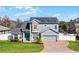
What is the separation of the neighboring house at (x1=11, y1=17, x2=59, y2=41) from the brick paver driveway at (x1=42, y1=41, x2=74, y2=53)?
0.08m

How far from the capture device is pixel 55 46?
17.2 ft

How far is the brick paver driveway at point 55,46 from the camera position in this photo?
5.22 metres

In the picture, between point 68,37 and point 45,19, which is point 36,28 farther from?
point 68,37

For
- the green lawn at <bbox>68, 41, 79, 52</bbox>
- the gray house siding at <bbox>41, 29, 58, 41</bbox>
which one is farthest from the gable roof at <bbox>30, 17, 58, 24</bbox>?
the green lawn at <bbox>68, 41, 79, 52</bbox>

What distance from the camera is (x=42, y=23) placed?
5.20 meters

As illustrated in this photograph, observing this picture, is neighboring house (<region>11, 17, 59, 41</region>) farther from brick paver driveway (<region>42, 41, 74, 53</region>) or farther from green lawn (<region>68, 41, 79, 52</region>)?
green lawn (<region>68, 41, 79, 52</region>)

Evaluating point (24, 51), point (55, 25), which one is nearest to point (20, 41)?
point (24, 51)

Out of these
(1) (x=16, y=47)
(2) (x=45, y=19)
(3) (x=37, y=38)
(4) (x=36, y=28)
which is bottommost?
(1) (x=16, y=47)

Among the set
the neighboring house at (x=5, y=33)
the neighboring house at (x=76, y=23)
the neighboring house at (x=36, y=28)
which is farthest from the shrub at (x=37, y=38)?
the neighboring house at (x=76, y=23)

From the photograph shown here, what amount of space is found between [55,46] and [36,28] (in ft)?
1.08

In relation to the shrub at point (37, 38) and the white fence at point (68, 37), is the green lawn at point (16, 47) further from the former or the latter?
the white fence at point (68, 37)

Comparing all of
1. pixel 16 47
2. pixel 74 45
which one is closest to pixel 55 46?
pixel 74 45

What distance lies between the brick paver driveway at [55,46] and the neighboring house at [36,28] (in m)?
0.08
